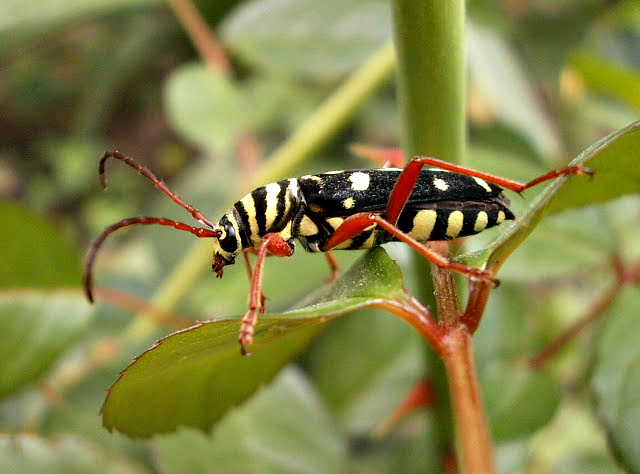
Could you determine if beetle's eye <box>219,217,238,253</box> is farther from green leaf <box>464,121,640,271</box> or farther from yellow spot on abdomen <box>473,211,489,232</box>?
green leaf <box>464,121,640,271</box>

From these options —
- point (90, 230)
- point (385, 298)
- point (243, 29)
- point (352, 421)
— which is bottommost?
point (385, 298)

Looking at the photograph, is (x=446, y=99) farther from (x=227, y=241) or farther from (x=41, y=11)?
(x=41, y=11)

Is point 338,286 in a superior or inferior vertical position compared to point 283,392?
inferior

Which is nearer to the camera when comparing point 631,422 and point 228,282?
point 631,422

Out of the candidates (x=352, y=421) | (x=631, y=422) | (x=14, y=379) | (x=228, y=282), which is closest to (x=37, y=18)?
(x=228, y=282)

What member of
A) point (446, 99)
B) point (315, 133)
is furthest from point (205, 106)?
point (446, 99)

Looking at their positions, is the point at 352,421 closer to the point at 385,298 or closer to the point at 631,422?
the point at 631,422
